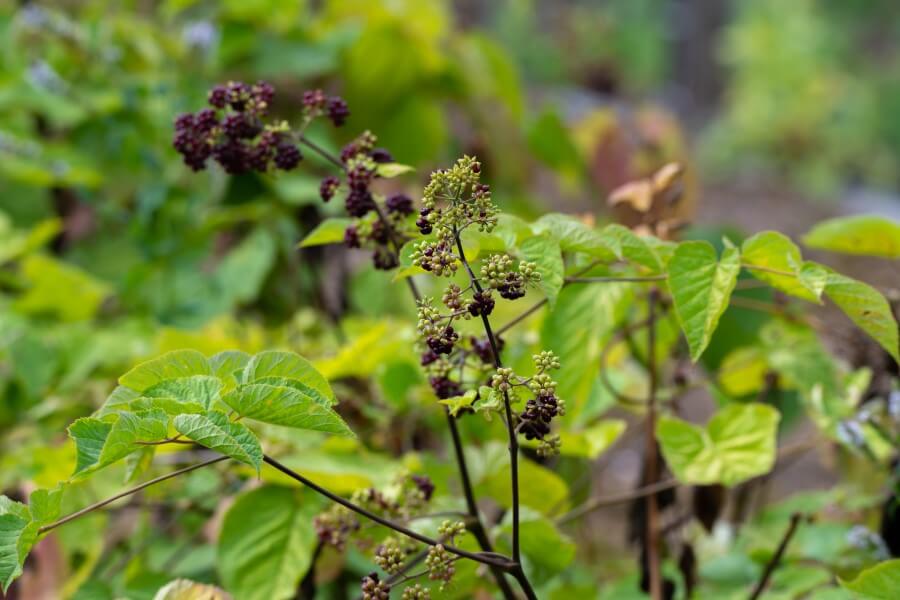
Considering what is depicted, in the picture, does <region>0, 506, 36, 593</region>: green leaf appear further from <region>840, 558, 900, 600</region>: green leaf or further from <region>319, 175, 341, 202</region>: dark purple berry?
<region>840, 558, 900, 600</region>: green leaf

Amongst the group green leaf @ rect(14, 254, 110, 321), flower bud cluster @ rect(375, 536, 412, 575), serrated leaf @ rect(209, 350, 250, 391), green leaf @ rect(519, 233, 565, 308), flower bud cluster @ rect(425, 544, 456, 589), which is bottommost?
flower bud cluster @ rect(425, 544, 456, 589)

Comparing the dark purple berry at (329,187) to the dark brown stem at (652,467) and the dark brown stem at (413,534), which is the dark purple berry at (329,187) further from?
the dark brown stem at (652,467)

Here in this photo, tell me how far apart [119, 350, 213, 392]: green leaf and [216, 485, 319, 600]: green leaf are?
0.23 m

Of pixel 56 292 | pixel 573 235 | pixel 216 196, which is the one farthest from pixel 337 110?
pixel 216 196

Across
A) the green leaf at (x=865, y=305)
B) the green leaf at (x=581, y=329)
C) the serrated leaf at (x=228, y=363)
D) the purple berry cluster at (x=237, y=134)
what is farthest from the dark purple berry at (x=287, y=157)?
the green leaf at (x=865, y=305)

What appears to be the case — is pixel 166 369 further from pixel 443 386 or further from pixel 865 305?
pixel 865 305

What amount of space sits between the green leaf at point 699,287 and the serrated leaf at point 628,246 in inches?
1.6

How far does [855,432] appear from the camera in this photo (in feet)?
2.55

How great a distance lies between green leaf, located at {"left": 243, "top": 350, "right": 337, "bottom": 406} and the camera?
53cm

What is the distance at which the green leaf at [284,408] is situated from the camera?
487 millimetres

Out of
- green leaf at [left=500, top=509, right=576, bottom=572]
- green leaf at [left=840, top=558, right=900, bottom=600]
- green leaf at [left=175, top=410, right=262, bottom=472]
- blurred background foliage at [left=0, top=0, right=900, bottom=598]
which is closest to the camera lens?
green leaf at [left=175, top=410, right=262, bottom=472]

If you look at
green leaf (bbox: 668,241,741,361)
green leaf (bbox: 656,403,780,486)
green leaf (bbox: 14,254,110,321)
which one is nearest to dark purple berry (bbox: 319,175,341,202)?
green leaf (bbox: 668,241,741,361)

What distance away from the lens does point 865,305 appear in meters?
0.60

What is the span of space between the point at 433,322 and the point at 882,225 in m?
0.43
